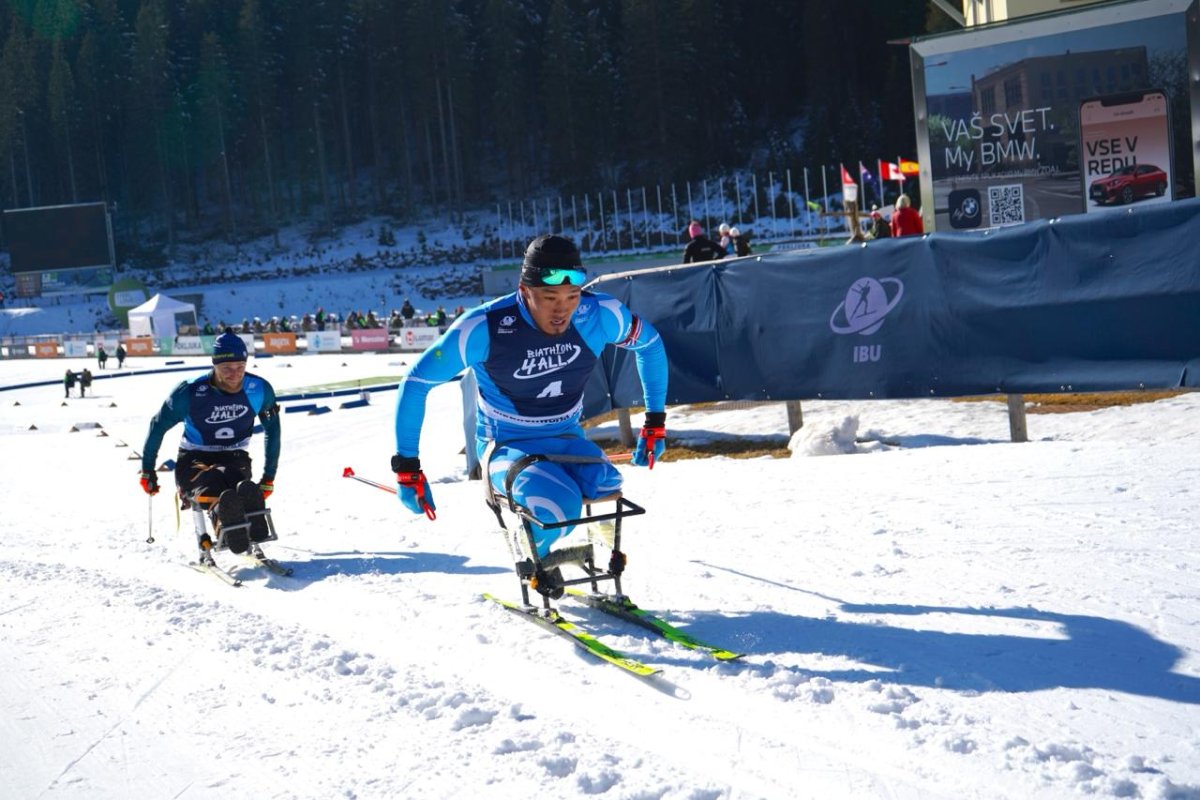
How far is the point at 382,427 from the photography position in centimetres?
2025

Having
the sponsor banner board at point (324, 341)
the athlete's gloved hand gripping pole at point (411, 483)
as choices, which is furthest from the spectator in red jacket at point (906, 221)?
the sponsor banner board at point (324, 341)

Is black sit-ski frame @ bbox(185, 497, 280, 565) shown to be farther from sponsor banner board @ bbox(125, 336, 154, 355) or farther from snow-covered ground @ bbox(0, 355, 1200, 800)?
sponsor banner board @ bbox(125, 336, 154, 355)

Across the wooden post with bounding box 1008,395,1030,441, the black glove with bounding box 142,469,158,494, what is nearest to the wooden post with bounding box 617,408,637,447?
the wooden post with bounding box 1008,395,1030,441

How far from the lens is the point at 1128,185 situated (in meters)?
14.3

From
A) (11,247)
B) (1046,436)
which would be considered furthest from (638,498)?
(11,247)

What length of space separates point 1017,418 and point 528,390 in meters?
6.02

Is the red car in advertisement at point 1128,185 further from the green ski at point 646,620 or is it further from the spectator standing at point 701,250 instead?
the green ski at point 646,620

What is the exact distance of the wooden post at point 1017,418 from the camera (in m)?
10.4

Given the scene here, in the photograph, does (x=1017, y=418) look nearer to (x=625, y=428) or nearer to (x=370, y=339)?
(x=625, y=428)

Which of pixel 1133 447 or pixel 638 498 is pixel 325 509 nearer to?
pixel 638 498

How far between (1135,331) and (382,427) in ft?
44.5

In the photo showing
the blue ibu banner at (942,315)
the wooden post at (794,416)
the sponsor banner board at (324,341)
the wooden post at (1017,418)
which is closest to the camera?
the blue ibu banner at (942,315)

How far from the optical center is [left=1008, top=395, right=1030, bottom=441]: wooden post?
34.2 feet

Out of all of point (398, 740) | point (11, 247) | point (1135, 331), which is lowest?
point (398, 740)
